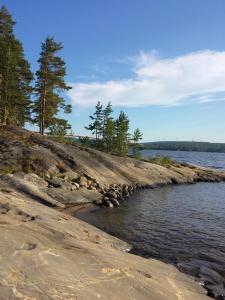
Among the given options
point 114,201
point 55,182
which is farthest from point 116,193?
point 55,182

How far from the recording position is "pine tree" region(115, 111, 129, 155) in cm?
6234

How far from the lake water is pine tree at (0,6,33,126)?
2091 cm

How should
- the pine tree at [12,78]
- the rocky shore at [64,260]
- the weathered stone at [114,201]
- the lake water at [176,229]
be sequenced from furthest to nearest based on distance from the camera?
the pine tree at [12,78], the weathered stone at [114,201], the lake water at [176,229], the rocky shore at [64,260]

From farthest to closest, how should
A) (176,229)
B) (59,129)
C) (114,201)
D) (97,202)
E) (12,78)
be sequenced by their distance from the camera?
(59,129) → (12,78) → (114,201) → (97,202) → (176,229)

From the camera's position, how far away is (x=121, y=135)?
62906 millimetres

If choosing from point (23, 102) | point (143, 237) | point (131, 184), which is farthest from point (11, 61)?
point (143, 237)

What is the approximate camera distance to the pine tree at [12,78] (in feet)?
→ 140

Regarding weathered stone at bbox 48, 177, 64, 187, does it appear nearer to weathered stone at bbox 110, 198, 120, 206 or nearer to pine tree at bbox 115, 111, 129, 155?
weathered stone at bbox 110, 198, 120, 206

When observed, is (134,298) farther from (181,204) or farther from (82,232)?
(181,204)

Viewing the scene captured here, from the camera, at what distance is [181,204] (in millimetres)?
32500

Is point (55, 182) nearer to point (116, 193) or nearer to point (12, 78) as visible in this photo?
point (116, 193)

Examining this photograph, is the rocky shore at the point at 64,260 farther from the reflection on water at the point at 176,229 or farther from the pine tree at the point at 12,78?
the pine tree at the point at 12,78

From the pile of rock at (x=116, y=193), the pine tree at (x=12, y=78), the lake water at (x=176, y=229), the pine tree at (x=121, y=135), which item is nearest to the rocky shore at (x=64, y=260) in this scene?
the pile of rock at (x=116, y=193)

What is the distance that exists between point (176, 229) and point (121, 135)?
4131 cm
